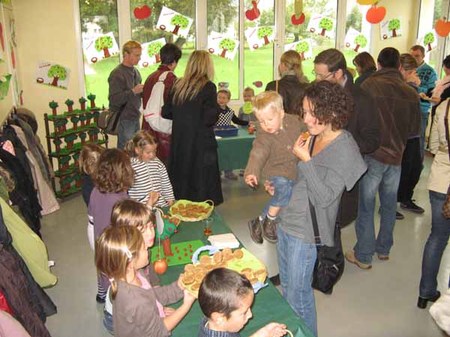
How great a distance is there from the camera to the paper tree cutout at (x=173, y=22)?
624cm

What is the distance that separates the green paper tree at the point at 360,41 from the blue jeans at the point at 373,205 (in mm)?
4227

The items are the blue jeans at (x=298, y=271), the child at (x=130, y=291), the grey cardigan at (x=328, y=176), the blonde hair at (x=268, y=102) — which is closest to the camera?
the child at (x=130, y=291)

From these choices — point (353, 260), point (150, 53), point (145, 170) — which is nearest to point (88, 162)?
point (145, 170)

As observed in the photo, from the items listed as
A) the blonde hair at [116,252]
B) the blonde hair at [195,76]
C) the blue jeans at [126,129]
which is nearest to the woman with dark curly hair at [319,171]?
the blonde hair at [116,252]

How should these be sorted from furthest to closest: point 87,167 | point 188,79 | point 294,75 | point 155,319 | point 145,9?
point 145,9 → point 294,75 → point 188,79 → point 87,167 → point 155,319

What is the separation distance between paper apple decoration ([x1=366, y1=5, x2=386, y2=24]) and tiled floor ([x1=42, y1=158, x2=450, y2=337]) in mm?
3175

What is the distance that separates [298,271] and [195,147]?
5.73 feet

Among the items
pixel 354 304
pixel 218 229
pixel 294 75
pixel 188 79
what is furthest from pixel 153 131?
pixel 354 304

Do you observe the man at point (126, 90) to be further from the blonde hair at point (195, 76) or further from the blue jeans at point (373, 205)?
the blue jeans at point (373, 205)

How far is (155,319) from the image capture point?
163cm

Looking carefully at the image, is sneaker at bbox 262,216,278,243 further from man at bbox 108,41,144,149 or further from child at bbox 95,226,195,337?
man at bbox 108,41,144,149

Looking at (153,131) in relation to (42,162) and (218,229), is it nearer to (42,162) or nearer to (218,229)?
(42,162)

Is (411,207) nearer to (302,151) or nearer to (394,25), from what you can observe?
(302,151)

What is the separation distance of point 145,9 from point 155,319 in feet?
17.0
